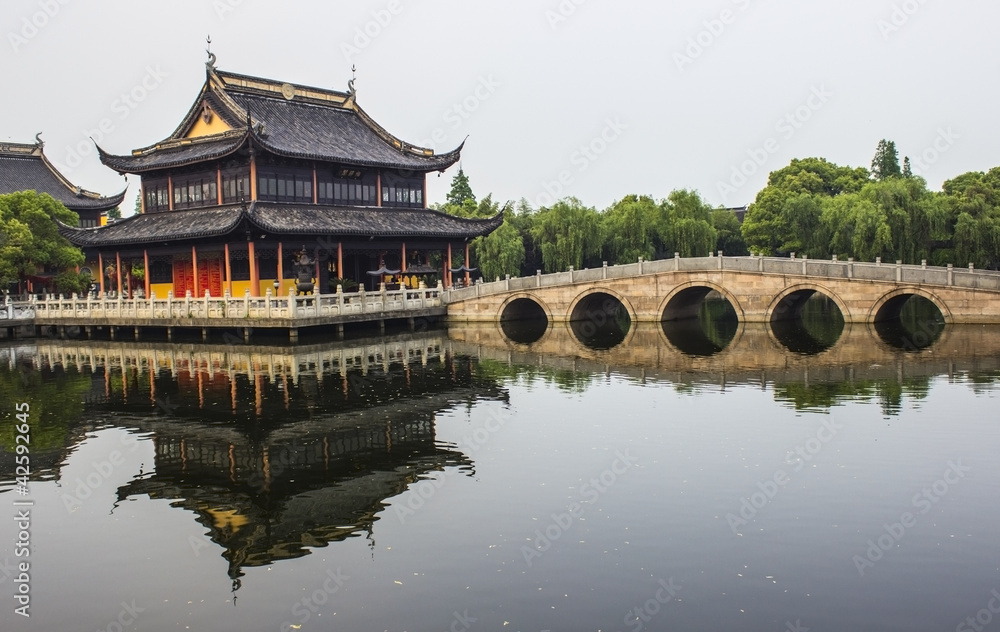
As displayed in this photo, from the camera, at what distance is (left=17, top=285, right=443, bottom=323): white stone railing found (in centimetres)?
3347

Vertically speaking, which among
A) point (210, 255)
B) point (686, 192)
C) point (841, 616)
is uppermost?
point (686, 192)

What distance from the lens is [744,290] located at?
116 ft

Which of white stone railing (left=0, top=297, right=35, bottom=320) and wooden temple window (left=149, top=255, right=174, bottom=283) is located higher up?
wooden temple window (left=149, top=255, right=174, bottom=283)

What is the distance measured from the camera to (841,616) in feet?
28.6

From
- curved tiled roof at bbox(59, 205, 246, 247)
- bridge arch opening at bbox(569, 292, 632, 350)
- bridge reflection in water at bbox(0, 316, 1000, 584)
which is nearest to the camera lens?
bridge reflection in water at bbox(0, 316, 1000, 584)

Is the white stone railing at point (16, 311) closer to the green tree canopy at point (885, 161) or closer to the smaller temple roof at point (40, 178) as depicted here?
the smaller temple roof at point (40, 178)

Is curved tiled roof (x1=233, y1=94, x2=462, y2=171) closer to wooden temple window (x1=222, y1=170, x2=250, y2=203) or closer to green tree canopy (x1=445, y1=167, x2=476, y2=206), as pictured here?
wooden temple window (x1=222, y1=170, x2=250, y2=203)

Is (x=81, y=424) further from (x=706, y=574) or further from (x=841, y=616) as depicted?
(x=841, y=616)

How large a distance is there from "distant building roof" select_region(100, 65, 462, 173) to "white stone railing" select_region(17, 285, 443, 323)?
6294 mm

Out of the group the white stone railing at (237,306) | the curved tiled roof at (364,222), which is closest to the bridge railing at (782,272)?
the white stone railing at (237,306)

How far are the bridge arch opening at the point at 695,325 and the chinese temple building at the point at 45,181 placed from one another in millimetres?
35474

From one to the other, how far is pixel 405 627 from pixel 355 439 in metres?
7.85

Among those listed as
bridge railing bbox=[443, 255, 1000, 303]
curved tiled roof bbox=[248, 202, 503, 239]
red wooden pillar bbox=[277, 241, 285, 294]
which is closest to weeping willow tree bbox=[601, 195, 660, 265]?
curved tiled roof bbox=[248, 202, 503, 239]

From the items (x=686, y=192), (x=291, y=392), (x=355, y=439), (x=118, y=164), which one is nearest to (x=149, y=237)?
(x=118, y=164)
